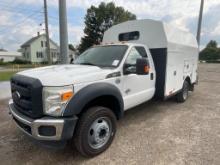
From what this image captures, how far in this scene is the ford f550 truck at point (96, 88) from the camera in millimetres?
2865

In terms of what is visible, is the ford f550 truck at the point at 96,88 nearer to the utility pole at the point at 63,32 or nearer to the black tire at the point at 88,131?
the black tire at the point at 88,131

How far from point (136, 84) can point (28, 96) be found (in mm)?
2317

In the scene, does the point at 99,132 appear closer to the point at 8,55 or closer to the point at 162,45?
the point at 162,45

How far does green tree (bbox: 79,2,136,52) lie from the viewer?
123 ft

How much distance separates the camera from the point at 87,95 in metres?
3.05

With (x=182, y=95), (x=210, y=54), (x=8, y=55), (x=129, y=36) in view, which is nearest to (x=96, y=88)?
(x=129, y=36)

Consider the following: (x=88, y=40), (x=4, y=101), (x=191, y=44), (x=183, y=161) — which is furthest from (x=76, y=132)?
(x=88, y=40)

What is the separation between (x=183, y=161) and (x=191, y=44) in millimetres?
5135

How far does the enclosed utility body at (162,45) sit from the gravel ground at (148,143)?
917 millimetres

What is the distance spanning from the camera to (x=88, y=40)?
3662 centimetres

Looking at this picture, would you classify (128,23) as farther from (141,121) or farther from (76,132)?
(76,132)

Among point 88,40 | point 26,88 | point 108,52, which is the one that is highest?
→ point 88,40

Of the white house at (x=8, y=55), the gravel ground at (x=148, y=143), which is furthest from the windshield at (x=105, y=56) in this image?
the white house at (x=8, y=55)

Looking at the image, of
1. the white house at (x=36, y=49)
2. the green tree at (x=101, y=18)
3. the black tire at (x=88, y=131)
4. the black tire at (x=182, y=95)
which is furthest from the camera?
the white house at (x=36, y=49)
